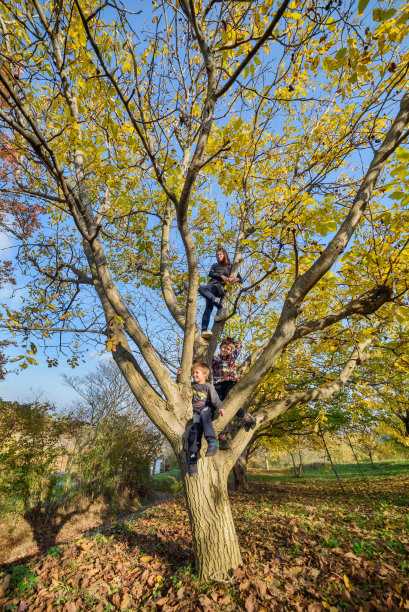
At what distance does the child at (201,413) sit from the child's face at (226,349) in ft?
3.25

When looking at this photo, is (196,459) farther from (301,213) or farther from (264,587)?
(301,213)

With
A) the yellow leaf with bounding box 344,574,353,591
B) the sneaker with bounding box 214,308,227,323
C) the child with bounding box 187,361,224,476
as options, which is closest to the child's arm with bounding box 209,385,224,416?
the child with bounding box 187,361,224,476

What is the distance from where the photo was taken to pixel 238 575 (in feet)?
8.04

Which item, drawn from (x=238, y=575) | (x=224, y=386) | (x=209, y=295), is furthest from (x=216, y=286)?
(x=238, y=575)

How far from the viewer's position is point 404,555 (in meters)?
2.96

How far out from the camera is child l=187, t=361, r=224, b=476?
276 centimetres

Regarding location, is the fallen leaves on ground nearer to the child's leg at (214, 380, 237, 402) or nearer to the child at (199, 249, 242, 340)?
the child's leg at (214, 380, 237, 402)

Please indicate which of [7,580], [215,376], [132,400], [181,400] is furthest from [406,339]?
[132,400]

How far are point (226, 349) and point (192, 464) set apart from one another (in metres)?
2.10

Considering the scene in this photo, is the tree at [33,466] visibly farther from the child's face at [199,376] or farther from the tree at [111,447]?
the child's face at [199,376]

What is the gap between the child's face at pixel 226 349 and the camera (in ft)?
15.0

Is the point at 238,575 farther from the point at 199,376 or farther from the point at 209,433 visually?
the point at 199,376

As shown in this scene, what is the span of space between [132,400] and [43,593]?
10.7 meters

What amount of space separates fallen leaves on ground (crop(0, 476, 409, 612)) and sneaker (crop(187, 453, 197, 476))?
3.00 feet
